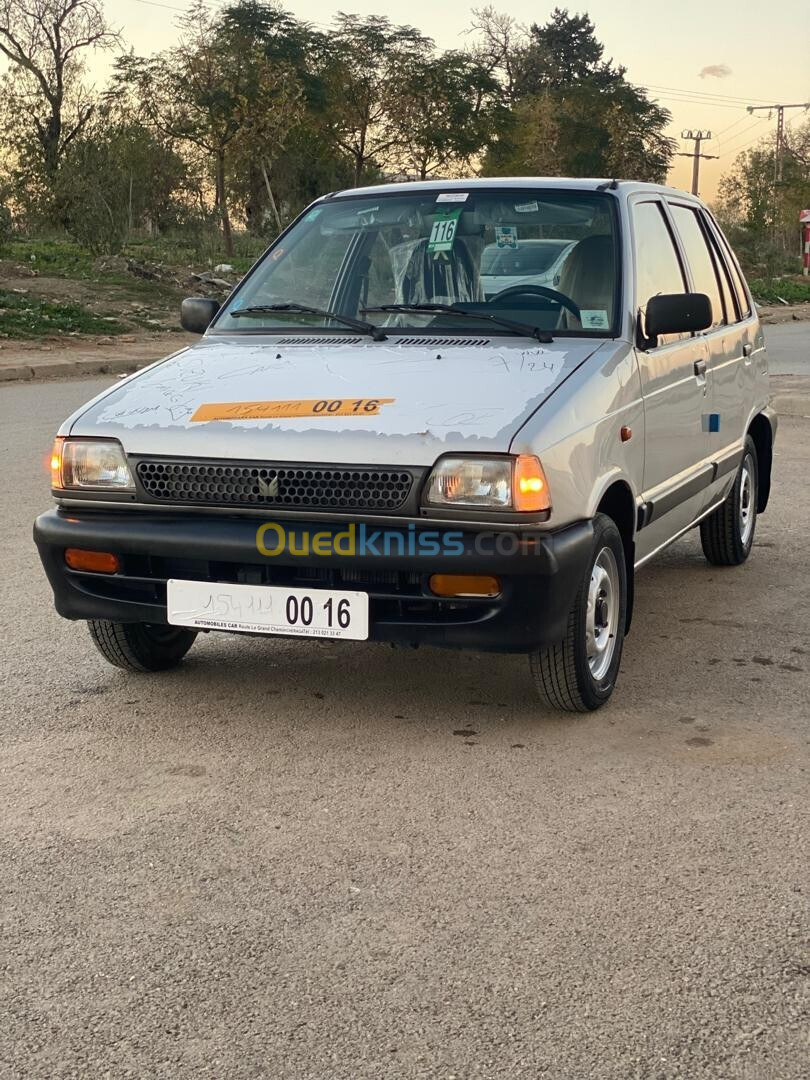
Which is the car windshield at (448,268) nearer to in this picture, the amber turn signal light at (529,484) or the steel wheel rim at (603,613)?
the steel wheel rim at (603,613)

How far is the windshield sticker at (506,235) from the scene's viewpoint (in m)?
5.26

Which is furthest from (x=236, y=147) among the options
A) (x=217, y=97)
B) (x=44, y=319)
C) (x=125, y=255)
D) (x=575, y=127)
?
(x=575, y=127)

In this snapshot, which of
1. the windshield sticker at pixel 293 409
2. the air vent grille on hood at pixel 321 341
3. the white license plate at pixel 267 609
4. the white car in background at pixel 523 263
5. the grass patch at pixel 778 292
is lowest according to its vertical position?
the grass patch at pixel 778 292

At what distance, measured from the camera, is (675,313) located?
490 centimetres

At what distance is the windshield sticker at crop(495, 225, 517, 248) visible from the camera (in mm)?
5262

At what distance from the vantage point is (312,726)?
14.6 feet

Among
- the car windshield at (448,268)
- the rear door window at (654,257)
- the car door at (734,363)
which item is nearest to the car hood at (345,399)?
the car windshield at (448,268)

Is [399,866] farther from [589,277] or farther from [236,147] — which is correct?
[236,147]

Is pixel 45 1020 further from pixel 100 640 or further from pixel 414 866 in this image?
pixel 100 640

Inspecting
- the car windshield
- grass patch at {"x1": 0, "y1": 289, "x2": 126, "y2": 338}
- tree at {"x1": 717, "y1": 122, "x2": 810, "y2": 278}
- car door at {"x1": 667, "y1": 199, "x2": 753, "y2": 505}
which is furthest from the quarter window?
tree at {"x1": 717, "y1": 122, "x2": 810, "y2": 278}

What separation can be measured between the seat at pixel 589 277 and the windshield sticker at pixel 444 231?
0.48m

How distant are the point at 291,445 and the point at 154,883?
1424mm

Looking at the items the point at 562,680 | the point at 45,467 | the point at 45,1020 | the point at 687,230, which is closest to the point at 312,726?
the point at 562,680

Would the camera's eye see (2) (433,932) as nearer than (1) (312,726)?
Yes
